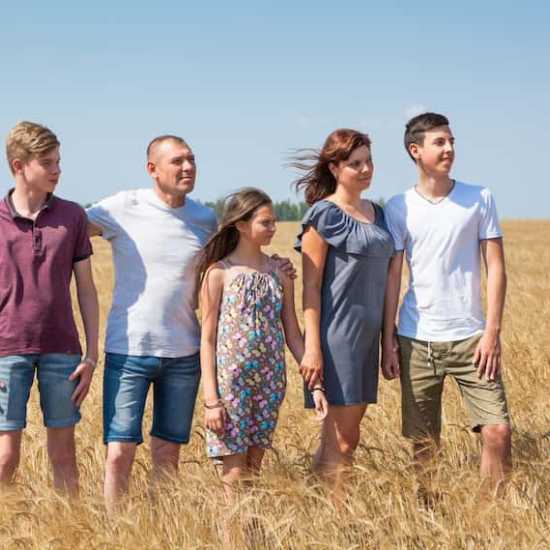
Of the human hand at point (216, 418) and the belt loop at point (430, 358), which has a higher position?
the belt loop at point (430, 358)

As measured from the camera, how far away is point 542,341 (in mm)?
7332

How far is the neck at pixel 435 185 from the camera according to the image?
3.87m

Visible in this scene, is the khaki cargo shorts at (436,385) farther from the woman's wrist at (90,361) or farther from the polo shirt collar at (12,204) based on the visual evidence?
the polo shirt collar at (12,204)

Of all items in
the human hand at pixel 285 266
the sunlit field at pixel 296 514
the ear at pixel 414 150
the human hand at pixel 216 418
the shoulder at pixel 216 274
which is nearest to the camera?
the sunlit field at pixel 296 514

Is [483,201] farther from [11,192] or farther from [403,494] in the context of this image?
[11,192]

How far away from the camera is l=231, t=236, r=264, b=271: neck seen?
3633mm

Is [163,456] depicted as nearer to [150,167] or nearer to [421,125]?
[150,167]

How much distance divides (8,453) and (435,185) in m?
2.03

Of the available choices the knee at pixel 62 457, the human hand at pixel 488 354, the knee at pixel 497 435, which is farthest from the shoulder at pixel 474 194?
the knee at pixel 62 457

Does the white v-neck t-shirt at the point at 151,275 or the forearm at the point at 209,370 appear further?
the white v-neck t-shirt at the point at 151,275

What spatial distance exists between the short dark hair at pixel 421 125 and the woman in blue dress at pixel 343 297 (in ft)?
0.88

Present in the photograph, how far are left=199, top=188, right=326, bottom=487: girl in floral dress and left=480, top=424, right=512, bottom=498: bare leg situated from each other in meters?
0.74

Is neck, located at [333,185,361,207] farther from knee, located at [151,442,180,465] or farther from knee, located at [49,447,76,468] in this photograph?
knee, located at [49,447,76,468]

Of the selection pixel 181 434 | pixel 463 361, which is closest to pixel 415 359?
pixel 463 361
